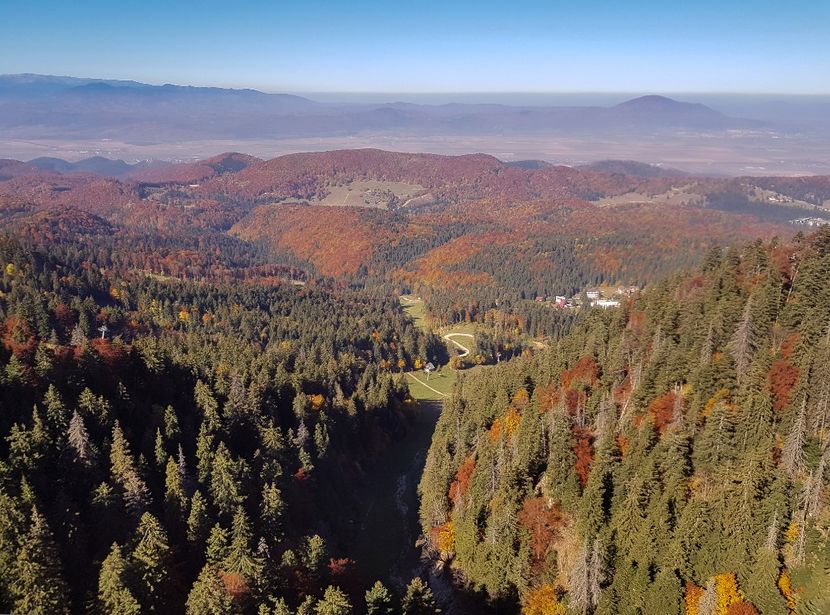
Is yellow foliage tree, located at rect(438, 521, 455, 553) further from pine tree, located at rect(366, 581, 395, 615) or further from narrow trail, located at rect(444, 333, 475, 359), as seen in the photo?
narrow trail, located at rect(444, 333, 475, 359)

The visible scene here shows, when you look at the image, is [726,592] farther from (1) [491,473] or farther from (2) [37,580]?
(2) [37,580]

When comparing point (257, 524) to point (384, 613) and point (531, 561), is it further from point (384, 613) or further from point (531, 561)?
point (531, 561)

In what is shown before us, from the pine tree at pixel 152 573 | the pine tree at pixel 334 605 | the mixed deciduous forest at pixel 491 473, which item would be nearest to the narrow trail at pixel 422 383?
the mixed deciduous forest at pixel 491 473

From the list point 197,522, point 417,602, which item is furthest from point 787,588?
point 197,522

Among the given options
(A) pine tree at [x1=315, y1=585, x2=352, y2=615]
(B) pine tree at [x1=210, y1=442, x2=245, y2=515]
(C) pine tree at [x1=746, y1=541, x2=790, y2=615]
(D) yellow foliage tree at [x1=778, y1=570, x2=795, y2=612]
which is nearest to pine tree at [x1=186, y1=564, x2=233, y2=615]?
(A) pine tree at [x1=315, y1=585, x2=352, y2=615]

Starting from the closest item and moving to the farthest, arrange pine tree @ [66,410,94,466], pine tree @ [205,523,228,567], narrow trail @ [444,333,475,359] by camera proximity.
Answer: pine tree @ [205,523,228,567]
pine tree @ [66,410,94,466]
narrow trail @ [444,333,475,359]

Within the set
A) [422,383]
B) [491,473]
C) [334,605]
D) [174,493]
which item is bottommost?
[422,383]

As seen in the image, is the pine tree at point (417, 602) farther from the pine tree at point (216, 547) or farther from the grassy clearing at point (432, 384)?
the grassy clearing at point (432, 384)
